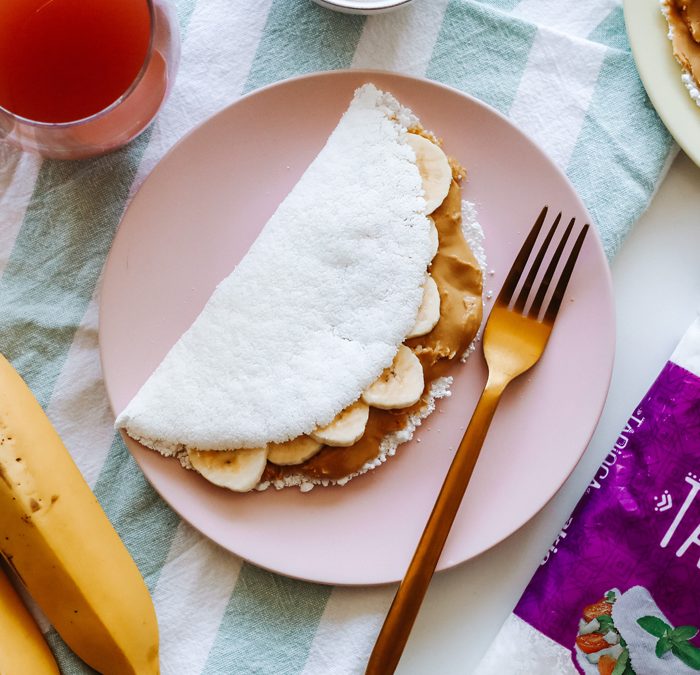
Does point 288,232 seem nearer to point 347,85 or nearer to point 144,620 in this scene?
point 347,85

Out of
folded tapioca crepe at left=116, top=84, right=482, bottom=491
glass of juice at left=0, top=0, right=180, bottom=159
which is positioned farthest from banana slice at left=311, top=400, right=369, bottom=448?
glass of juice at left=0, top=0, right=180, bottom=159

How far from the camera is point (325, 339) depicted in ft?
3.56

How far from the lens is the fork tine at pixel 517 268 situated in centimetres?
111

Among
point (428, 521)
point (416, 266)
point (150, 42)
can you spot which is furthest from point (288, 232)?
point (428, 521)

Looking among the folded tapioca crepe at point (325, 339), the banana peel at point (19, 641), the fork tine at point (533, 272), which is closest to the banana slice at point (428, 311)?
the folded tapioca crepe at point (325, 339)

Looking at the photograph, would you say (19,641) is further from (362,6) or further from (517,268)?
(362,6)

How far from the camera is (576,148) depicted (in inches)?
46.7

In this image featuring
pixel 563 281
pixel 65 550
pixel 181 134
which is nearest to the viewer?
pixel 65 550

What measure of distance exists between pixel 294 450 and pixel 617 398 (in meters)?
0.45

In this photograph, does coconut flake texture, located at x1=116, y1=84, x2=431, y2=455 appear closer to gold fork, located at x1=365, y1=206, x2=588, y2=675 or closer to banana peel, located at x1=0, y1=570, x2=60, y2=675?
gold fork, located at x1=365, y1=206, x2=588, y2=675

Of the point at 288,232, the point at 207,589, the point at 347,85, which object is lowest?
the point at 207,589

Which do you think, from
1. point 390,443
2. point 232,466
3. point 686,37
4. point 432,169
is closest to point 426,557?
point 390,443

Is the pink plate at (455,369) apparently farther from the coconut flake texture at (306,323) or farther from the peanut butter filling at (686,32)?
the peanut butter filling at (686,32)

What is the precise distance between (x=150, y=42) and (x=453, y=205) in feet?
1.38
